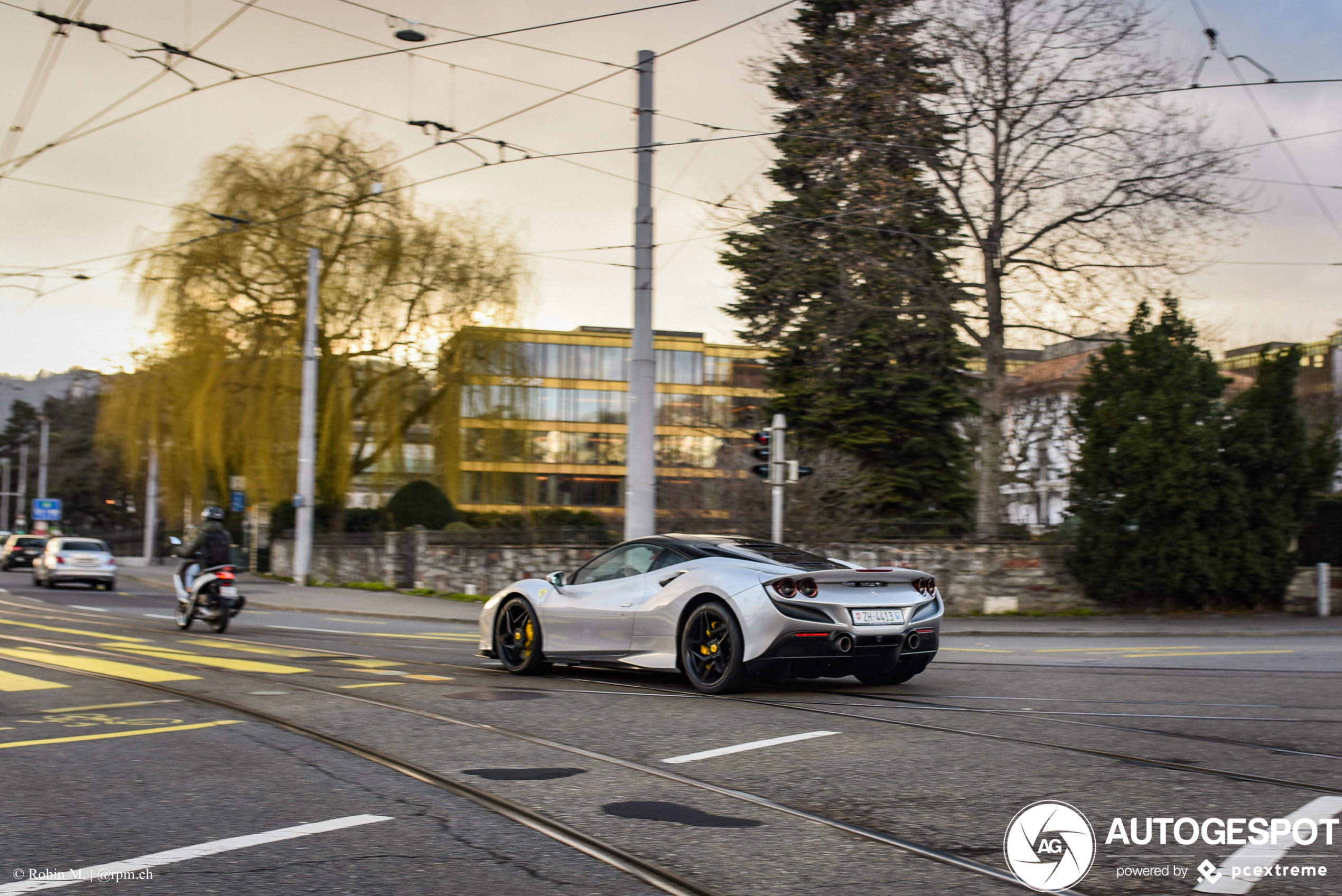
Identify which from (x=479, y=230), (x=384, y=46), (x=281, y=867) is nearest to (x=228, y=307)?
(x=479, y=230)

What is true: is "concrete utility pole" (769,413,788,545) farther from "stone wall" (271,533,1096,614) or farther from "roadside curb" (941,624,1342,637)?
"roadside curb" (941,624,1342,637)

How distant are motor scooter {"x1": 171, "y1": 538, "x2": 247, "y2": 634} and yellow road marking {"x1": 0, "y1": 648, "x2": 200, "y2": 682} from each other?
350cm

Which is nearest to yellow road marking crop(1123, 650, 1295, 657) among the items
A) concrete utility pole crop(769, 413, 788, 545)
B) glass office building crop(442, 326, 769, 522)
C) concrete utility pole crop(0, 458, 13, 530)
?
concrete utility pole crop(769, 413, 788, 545)

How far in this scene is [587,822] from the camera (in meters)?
4.84

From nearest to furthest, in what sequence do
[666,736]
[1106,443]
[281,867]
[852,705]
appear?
[281,867] → [666,736] → [852,705] → [1106,443]

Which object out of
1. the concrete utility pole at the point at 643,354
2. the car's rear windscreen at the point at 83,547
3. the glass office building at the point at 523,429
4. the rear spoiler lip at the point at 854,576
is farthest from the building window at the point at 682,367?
the rear spoiler lip at the point at 854,576

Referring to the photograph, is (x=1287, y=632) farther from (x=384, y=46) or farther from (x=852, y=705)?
(x=384, y=46)

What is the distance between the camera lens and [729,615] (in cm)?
880

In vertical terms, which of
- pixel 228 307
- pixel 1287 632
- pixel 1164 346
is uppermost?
pixel 228 307

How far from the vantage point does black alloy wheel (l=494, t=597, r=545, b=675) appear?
34.1ft

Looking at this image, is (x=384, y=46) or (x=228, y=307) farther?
(x=228, y=307)

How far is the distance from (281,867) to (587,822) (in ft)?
4.04

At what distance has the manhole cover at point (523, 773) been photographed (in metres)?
5.78

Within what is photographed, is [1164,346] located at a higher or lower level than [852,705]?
higher
